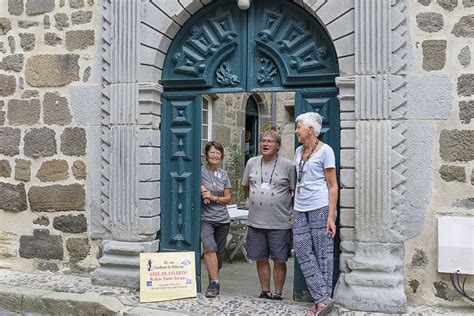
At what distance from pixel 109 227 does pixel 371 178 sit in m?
2.43

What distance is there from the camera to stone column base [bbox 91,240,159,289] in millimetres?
Answer: 4734

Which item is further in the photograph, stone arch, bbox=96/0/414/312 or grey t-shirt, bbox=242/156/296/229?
grey t-shirt, bbox=242/156/296/229

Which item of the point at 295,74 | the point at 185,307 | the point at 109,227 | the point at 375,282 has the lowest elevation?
the point at 185,307

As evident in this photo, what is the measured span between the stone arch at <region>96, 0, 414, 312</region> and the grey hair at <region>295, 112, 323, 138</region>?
269mm

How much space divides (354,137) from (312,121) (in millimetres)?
401

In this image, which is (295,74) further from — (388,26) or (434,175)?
(434,175)

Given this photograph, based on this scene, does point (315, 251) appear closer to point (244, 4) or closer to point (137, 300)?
point (137, 300)

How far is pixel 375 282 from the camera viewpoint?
4.03 m

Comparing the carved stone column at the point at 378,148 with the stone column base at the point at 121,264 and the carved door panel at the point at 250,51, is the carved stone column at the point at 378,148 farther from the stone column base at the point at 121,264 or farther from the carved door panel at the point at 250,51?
the stone column base at the point at 121,264

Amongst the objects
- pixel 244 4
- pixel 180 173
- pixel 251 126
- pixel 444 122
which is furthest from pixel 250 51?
pixel 251 126

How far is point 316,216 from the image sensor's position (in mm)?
4004

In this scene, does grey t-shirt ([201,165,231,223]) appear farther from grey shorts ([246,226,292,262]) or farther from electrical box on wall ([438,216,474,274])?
electrical box on wall ([438,216,474,274])

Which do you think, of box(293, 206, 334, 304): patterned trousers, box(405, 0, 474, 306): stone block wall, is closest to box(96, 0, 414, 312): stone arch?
box(405, 0, 474, 306): stone block wall

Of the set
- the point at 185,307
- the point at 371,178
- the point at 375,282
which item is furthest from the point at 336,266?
the point at 185,307
